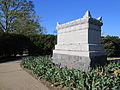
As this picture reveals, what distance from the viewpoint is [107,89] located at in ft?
8.95

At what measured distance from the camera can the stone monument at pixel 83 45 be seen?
4.63 m

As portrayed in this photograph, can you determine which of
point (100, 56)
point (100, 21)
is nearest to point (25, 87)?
point (100, 56)

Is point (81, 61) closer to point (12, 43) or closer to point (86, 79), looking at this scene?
point (86, 79)

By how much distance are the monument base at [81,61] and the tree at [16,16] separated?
688 inches

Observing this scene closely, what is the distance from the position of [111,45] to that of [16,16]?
17.0 metres

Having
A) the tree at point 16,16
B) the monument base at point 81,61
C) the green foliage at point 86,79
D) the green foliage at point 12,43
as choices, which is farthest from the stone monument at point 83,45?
the tree at point 16,16

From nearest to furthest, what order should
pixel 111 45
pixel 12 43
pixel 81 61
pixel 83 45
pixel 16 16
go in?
1. pixel 81 61
2. pixel 83 45
3. pixel 12 43
4. pixel 111 45
5. pixel 16 16

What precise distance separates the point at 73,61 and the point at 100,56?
113 cm

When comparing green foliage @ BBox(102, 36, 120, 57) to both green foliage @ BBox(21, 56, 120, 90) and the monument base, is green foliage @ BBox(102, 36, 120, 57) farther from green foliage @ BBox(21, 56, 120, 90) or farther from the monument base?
green foliage @ BBox(21, 56, 120, 90)

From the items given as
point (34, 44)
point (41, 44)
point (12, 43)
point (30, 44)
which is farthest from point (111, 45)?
point (12, 43)

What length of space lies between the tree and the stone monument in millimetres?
17348

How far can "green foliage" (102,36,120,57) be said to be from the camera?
11505 mm

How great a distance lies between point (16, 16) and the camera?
2148 centimetres

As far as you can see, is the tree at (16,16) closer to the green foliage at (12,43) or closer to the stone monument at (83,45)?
the green foliage at (12,43)
